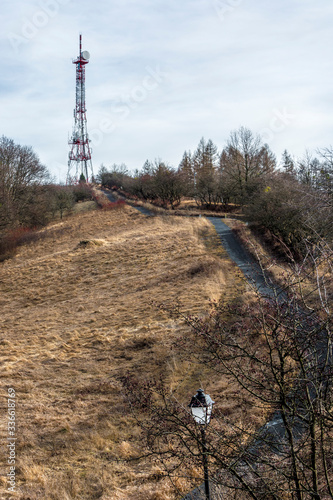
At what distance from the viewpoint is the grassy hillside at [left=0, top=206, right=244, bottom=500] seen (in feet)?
19.8

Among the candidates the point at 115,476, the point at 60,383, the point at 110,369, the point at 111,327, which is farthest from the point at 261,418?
the point at 111,327

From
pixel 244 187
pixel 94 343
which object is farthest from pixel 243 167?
pixel 94 343

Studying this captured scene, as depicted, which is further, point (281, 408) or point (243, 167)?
point (243, 167)

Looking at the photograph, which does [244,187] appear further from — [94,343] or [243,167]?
[94,343]

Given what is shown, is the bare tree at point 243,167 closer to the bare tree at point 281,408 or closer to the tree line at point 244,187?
the tree line at point 244,187

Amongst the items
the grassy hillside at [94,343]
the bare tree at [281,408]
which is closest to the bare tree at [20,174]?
the grassy hillside at [94,343]

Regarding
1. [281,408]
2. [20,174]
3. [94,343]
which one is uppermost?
[20,174]

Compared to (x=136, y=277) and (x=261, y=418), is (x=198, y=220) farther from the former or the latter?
(x=261, y=418)

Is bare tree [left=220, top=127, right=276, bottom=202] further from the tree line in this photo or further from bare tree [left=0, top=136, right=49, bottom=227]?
bare tree [left=0, top=136, right=49, bottom=227]

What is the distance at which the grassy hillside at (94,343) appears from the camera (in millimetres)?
6023

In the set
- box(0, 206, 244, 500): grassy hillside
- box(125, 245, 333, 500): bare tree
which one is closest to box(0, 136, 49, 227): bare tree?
box(0, 206, 244, 500): grassy hillside

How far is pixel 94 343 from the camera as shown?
1176cm

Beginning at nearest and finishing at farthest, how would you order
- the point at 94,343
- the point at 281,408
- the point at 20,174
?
the point at 281,408
the point at 94,343
the point at 20,174

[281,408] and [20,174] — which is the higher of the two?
[20,174]
